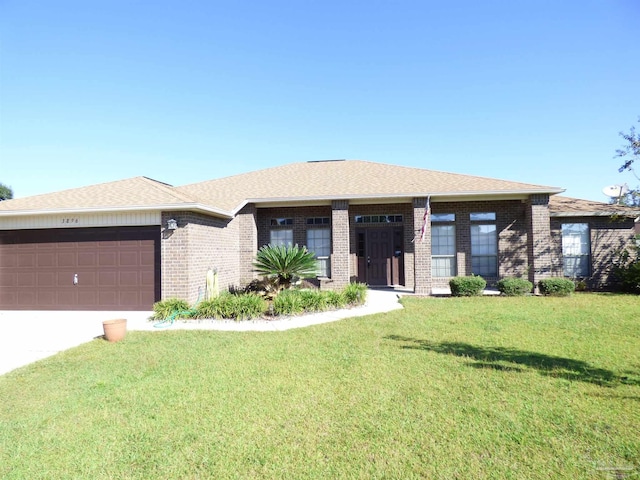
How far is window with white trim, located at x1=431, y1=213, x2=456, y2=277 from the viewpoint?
1365cm

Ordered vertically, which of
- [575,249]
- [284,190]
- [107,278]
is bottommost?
[107,278]

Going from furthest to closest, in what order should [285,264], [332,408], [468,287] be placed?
[468,287] → [285,264] → [332,408]

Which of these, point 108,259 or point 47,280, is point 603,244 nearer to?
point 108,259

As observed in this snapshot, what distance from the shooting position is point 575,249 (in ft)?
43.9

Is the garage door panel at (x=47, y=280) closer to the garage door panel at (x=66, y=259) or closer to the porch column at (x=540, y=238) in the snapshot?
the garage door panel at (x=66, y=259)

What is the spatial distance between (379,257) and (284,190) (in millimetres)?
4838

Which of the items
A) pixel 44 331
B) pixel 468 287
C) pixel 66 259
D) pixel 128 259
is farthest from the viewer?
pixel 468 287

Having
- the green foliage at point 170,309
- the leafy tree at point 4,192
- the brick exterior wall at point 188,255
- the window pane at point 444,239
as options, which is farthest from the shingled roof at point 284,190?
the leafy tree at point 4,192

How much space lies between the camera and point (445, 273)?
13.7 m

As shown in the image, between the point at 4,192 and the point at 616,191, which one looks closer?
the point at 616,191

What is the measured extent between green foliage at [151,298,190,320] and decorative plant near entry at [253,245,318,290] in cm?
263

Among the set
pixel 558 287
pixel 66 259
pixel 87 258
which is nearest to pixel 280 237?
pixel 87 258

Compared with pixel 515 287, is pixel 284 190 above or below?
above

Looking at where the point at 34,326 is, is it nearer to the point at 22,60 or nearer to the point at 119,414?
the point at 119,414
